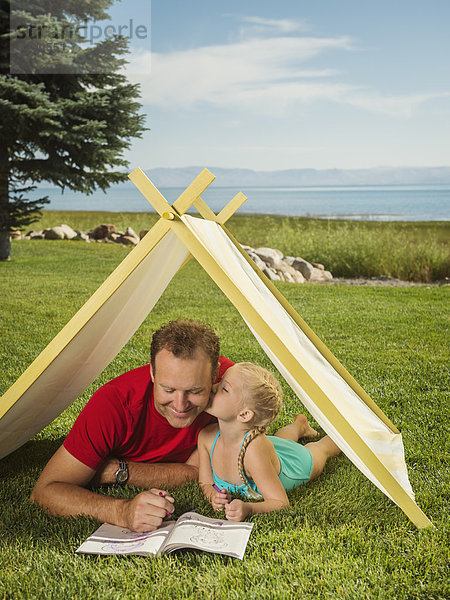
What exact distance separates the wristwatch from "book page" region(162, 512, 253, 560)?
551 millimetres

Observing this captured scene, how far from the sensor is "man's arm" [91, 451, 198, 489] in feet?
11.1


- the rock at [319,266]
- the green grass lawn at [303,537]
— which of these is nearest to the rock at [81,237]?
the rock at [319,266]

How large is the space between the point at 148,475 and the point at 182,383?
0.82 m

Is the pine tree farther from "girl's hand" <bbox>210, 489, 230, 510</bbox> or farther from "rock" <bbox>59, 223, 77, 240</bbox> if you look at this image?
"girl's hand" <bbox>210, 489, 230, 510</bbox>

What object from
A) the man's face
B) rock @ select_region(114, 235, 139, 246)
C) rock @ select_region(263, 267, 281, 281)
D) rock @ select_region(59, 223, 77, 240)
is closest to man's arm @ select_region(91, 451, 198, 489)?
the man's face

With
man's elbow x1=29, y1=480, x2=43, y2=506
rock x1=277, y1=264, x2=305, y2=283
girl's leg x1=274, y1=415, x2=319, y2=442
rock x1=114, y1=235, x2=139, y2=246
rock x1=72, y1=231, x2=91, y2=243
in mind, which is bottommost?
rock x1=72, y1=231, x2=91, y2=243

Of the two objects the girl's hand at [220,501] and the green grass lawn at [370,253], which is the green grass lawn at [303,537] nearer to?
the girl's hand at [220,501]

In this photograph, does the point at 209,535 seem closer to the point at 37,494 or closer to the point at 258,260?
the point at 37,494

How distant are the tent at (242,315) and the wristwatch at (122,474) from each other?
1.77 feet

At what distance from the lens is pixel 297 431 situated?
13.5ft

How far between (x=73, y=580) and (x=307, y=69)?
148ft

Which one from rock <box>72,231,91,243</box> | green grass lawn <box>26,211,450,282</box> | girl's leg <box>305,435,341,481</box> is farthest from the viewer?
rock <box>72,231,91,243</box>

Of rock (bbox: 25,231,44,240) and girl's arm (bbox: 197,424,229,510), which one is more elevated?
girl's arm (bbox: 197,424,229,510)

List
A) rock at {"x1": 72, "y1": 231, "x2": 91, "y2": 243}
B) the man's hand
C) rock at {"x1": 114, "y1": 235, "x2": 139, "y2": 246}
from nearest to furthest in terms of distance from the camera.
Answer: the man's hand → rock at {"x1": 114, "y1": 235, "x2": 139, "y2": 246} → rock at {"x1": 72, "y1": 231, "x2": 91, "y2": 243}
